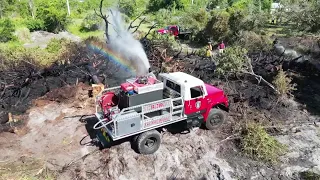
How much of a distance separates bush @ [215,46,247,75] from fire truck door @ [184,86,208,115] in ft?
13.5

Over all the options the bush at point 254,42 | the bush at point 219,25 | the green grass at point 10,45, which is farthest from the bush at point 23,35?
the bush at point 254,42

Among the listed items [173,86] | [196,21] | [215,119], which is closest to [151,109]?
[173,86]

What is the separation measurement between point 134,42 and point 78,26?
14484 millimetres

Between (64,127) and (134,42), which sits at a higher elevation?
(134,42)

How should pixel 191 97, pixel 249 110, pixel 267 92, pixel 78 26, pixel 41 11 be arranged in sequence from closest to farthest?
pixel 191 97 → pixel 249 110 → pixel 267 92 → pixel 41 11 → pixel 78 26

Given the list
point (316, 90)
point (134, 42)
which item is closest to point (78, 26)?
point (134, 42)

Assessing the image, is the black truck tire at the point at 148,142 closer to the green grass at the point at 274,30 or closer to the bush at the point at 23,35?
the bush at the point at 23,35

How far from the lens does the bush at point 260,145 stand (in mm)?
9047

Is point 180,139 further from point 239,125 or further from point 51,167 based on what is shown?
point 51,167

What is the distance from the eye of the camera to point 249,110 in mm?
Answer: 11766

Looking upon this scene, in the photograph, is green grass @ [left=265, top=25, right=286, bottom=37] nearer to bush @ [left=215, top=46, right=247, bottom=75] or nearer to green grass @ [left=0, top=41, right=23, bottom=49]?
bush @ [left=215, top=46, right=247, bottom=75]

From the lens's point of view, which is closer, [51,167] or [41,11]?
[51,167]

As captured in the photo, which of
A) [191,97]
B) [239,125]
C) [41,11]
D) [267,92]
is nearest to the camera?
[191,97]

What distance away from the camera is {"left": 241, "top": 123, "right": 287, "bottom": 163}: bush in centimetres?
905
